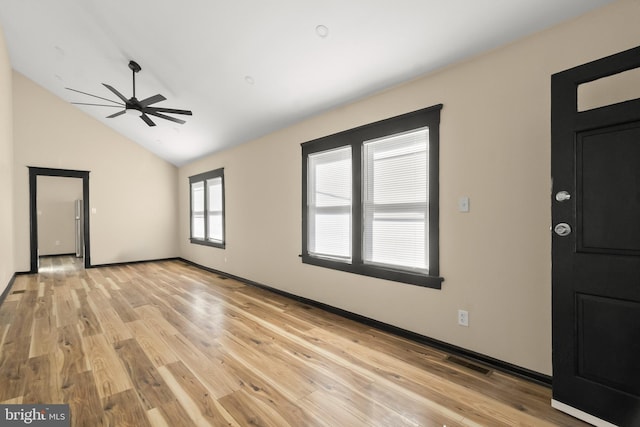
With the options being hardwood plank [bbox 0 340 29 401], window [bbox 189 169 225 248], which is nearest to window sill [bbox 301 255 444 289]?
hardwood plank [bbox 0 340 29 401]

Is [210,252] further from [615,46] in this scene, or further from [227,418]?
[615,46]

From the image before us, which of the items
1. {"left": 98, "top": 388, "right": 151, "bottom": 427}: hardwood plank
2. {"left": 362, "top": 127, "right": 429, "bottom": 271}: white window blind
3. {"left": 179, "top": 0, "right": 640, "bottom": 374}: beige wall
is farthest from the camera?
{"left": 362, "top": 127, "right": 429, "bottom": 271}: white window blind

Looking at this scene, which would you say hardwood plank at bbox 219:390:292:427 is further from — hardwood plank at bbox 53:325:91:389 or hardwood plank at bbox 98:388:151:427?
hardwood plank at bbox 53:325:91:389

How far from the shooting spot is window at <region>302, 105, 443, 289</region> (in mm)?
2775

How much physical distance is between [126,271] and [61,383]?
4.92 meters

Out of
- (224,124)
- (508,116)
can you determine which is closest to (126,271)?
(224,124)

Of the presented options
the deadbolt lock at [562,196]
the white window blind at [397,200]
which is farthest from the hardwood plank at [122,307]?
the deadbolt lock at [562,196]

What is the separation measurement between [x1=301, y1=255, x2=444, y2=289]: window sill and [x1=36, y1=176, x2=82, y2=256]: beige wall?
368 inches

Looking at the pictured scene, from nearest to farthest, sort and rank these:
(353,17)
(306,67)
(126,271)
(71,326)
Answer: (353,17) → (306,67) → (71,326) → (126,271)

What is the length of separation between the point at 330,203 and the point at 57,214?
32.0 ft

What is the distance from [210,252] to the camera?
655cm

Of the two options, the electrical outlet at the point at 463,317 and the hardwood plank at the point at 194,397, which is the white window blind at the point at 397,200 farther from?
the hardwood plank at the point at 194,397

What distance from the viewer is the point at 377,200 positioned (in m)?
3.21

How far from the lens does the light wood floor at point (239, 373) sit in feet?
5.88
